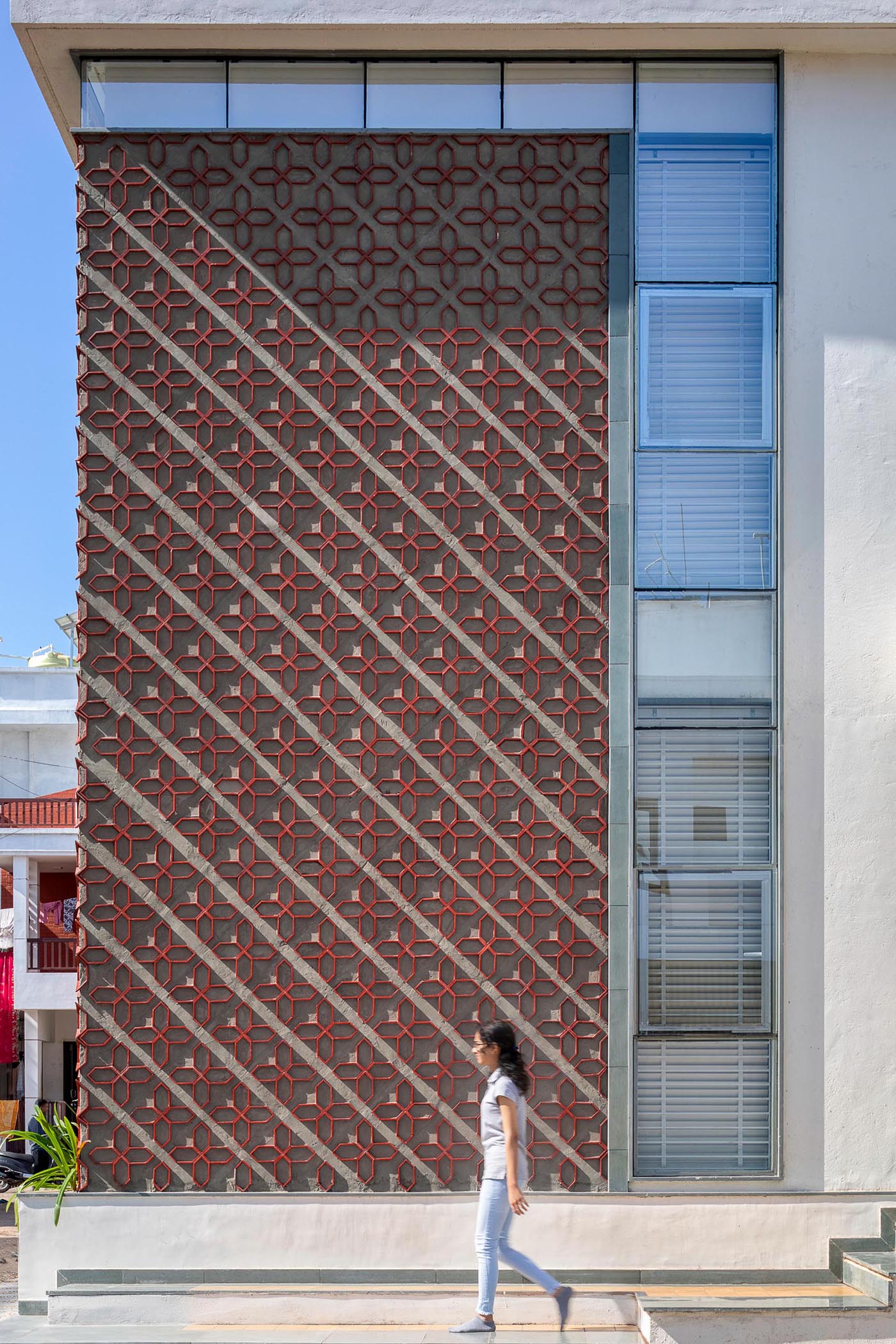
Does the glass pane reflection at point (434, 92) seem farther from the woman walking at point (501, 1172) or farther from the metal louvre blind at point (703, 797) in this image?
the woman walking at point (501, 1172)

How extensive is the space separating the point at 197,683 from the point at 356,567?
1.25 m

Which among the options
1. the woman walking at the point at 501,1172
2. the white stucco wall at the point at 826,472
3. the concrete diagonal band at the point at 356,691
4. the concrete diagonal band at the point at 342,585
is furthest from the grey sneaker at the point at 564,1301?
the concrete diagonal band at the point at 342,585

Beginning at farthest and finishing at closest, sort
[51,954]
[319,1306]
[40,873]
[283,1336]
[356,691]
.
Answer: [40,873] < [51,954] < [356,691] < [319,1306] < [283,1336]

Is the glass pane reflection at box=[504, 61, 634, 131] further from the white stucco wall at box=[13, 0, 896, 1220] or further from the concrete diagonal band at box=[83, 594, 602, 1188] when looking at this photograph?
the concrete diagonal band at box=[83, 594, 602, 1188]

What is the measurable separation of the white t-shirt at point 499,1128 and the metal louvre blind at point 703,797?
192cm

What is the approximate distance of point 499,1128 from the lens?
6.75 meters

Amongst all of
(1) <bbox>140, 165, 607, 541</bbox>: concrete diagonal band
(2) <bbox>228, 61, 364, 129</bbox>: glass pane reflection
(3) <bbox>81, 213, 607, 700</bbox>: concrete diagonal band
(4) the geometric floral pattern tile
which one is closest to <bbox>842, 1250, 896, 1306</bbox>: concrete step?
(4) the geometric floral pattern tile

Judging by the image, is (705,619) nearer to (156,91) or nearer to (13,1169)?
(156,91)

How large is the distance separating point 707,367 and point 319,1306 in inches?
247

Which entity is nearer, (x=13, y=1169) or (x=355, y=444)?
(x=355, y=444)

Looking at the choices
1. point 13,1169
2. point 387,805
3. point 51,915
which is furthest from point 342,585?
point 51,915

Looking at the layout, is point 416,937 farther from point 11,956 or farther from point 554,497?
point 11,956

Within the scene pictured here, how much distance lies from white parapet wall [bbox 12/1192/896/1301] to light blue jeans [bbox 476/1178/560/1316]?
1.05m

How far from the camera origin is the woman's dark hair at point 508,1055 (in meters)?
6.75
